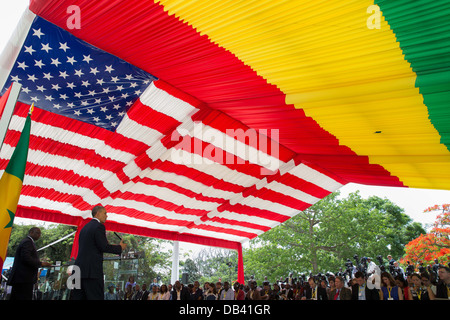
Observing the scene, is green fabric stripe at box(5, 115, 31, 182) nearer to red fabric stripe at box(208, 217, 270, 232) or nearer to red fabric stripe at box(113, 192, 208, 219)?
red fabric stripe at box(113, 192, 208, 219)

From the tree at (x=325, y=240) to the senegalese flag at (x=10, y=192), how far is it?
1407cm

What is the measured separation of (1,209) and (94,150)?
191 inches

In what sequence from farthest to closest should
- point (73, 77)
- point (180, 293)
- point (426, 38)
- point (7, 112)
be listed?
point (180, 293) → point (73, 77) → point (426, 38) → point (7, 112)

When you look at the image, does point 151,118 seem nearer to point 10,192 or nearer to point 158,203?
point 158,203

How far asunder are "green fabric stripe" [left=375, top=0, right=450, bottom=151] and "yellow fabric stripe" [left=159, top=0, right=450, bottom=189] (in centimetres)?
8

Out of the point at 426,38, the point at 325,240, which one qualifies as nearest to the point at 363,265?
the point at 426,38

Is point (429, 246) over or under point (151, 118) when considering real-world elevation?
under

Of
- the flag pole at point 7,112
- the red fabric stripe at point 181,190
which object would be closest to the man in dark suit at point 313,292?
the red fabric stripe at point 181,190

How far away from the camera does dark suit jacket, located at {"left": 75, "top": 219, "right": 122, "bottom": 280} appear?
2324mm

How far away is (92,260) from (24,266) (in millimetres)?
834

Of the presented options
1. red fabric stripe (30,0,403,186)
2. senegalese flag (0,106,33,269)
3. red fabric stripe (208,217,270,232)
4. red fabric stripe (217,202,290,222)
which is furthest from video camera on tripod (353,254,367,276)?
senegalese flag (0,106,33,269)

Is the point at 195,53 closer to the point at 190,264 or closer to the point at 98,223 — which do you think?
the point at 98,223

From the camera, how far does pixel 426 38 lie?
8.75ft

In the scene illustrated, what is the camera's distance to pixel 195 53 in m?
3.59
